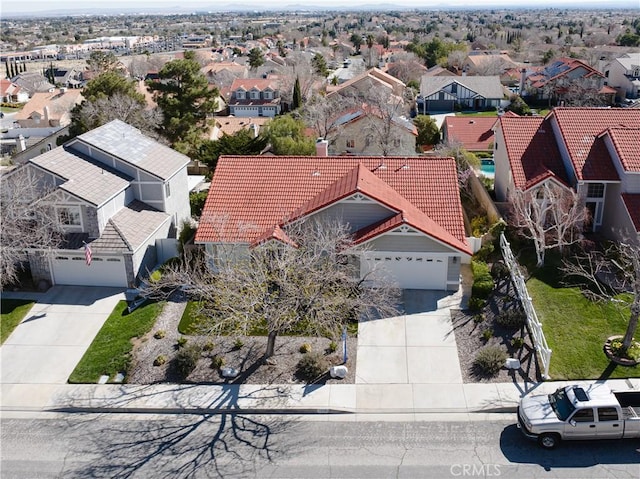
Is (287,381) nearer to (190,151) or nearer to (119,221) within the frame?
(119,221)

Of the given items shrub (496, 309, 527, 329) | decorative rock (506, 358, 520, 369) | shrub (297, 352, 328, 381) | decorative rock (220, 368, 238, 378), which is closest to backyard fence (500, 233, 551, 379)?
shrub (496, 309, 527, 329)

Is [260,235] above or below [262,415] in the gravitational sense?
above

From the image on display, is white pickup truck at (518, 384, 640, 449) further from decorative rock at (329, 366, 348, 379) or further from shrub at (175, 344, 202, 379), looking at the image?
shrub at (175, 344, 202, 379)

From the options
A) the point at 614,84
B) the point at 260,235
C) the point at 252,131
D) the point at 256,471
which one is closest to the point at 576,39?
the point at 614,84

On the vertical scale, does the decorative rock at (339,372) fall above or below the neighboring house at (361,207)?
below

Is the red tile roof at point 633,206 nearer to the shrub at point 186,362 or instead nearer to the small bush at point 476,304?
the small bush at point 476,304

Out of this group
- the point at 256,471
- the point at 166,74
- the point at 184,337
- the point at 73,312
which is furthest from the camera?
the point at 166,74

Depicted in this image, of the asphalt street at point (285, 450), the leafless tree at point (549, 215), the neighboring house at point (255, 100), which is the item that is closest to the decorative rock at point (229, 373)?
the asphalt street at point (285, 450)
